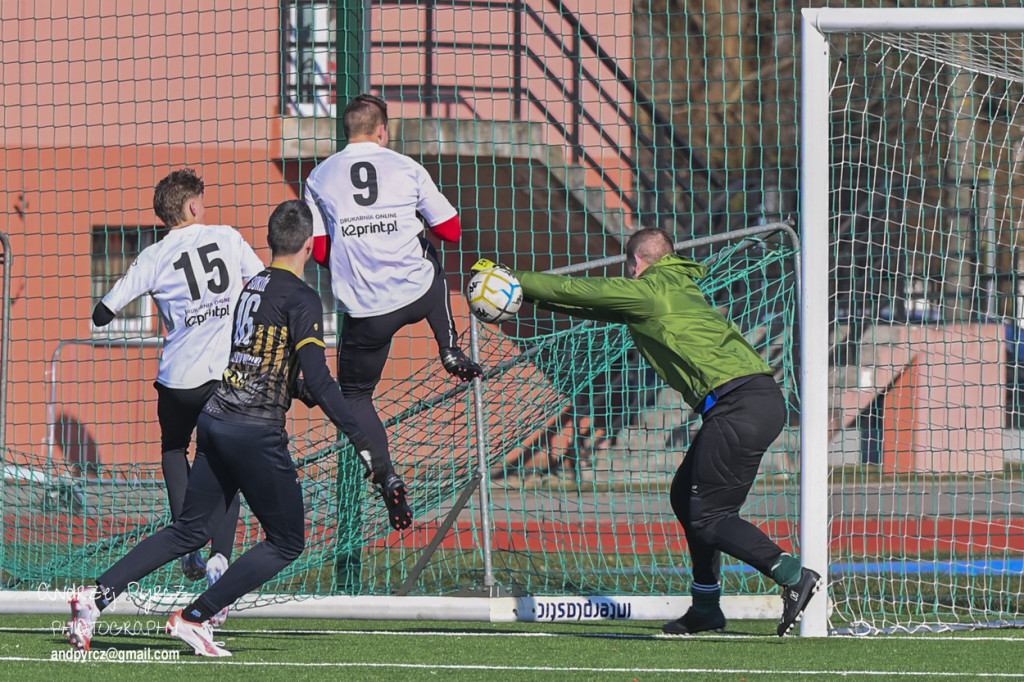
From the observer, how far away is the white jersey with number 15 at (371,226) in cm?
623

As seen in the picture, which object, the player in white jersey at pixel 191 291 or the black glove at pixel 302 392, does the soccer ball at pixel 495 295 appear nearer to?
the black glove at pixel 302 392

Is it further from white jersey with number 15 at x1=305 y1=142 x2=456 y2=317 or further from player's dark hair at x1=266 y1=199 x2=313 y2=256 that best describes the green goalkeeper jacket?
player's dark hair at x1=266 y1=199 x2=313 y2=256

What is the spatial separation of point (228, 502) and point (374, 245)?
1341mm

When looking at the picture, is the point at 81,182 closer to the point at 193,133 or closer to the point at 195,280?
the point at 193,133

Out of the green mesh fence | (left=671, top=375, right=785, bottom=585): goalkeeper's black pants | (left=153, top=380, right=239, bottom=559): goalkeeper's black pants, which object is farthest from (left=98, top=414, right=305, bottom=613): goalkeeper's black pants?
the green mesh fence

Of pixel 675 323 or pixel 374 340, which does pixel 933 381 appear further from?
pixel 374 340

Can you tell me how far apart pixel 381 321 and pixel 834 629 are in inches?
100

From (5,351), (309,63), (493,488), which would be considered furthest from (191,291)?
(309,63)

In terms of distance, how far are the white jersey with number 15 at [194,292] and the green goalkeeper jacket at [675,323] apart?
1.36 metres

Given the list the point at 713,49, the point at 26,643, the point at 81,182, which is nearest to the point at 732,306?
the point at 26,643

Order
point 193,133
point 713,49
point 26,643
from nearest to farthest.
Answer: point 26,643
point 193,133
point 713,49

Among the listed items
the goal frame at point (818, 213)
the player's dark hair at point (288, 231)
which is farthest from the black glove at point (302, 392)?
the goal frame at point (818, 213)

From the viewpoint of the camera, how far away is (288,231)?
18.3ft

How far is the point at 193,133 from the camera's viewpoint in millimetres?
Result: 12258
